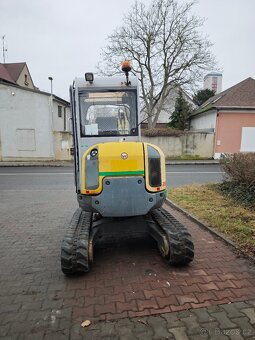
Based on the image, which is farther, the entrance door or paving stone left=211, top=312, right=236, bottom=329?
the entrance door

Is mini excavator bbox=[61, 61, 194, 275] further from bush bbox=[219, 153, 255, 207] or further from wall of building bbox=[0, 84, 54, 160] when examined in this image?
wall of building bbox=[0, 84, 54, 160]

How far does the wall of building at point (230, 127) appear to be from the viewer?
21.3 meters

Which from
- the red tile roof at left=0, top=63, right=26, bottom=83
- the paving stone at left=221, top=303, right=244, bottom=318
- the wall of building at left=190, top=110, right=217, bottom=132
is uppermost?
the red tile roof at left=0, top=63, right=26, bottom=83

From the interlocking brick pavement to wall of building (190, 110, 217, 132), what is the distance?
19.2 metres

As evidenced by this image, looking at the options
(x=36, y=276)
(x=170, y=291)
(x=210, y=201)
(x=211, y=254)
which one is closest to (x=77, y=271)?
(x=36, y=276)

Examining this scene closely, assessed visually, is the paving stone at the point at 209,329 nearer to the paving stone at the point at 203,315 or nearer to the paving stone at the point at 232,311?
the paving stone at the point at 203,315

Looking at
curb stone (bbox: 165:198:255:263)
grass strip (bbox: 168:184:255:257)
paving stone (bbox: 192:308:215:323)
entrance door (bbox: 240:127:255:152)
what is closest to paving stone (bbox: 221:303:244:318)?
paving stone (bbox: 192:308:215:323)

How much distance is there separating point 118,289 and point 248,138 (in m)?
21.6

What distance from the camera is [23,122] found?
19781 millimetres

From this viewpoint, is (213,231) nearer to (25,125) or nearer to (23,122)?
(25,125)

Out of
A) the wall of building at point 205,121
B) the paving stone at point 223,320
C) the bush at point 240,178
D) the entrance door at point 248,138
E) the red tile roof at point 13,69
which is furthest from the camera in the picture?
the red tile roof at point 13,69

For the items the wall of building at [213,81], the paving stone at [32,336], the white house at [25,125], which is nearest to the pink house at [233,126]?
the white house at [25,125]

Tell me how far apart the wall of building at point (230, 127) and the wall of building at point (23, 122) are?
13.7 meters

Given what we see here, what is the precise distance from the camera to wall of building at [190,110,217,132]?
22.1m
